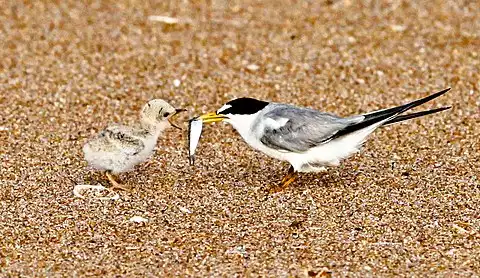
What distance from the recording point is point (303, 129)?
485 cm

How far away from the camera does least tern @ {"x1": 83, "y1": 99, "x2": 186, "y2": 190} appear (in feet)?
15.8

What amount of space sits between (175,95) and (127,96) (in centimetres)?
35

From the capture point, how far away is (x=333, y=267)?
4.09m

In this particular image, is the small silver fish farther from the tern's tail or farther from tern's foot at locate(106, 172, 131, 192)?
the tern's tail

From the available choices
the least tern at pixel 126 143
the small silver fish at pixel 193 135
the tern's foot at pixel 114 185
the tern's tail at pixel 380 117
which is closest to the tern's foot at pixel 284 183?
the tern's tail at pixel 380 117

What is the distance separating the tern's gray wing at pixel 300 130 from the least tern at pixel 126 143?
1.85 feet

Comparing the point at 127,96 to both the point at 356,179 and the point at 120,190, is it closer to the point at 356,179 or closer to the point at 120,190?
the point at 120,190

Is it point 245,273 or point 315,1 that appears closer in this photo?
point 245,273

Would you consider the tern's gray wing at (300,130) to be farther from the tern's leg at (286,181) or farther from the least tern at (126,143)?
the least tern at (126,143)

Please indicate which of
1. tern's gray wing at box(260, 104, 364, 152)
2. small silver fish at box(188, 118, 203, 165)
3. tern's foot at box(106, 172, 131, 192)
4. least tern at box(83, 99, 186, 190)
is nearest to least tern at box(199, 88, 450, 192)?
tern's gray wing at box(260, 104, 364, 152)

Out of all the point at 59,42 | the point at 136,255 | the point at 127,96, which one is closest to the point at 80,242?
the point at 136,255

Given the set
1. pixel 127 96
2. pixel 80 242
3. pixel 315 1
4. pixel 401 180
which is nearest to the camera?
pixel 80 242

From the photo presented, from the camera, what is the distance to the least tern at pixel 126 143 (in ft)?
15.8

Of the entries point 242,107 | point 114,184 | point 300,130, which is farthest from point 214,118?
point 114,184
